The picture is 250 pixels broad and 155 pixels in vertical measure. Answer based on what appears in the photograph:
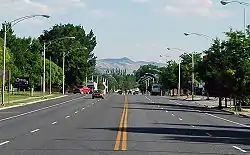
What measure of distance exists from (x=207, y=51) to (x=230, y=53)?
6.98 meters

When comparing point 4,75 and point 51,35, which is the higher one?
point 51,35

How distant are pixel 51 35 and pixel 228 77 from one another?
108 meters

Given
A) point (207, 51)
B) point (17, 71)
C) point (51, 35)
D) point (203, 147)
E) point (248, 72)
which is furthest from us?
point (51, 35)

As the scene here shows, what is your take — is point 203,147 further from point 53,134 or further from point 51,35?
point 51,35

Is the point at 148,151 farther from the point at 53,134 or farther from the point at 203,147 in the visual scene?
the point at 53,134

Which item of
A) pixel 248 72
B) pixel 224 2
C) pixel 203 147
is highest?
pixel 224 2

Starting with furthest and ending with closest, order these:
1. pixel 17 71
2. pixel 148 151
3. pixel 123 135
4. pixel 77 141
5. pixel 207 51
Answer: pixel 17 71 → pixel 207 51 → pixel 123 135 → pixel 77 141 → pixel 148 151

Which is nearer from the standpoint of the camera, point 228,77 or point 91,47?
point 228,77

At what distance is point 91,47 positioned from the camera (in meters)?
168

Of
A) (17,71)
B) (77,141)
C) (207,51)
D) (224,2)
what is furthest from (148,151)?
(17,71)

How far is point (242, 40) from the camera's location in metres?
57.5

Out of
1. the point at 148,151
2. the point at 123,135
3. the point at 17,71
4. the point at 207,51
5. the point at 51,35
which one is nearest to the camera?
the point at 148,151

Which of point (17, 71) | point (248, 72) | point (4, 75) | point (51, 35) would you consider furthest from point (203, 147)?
point (51, 35)

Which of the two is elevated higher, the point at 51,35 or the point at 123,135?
the point at 51,35
